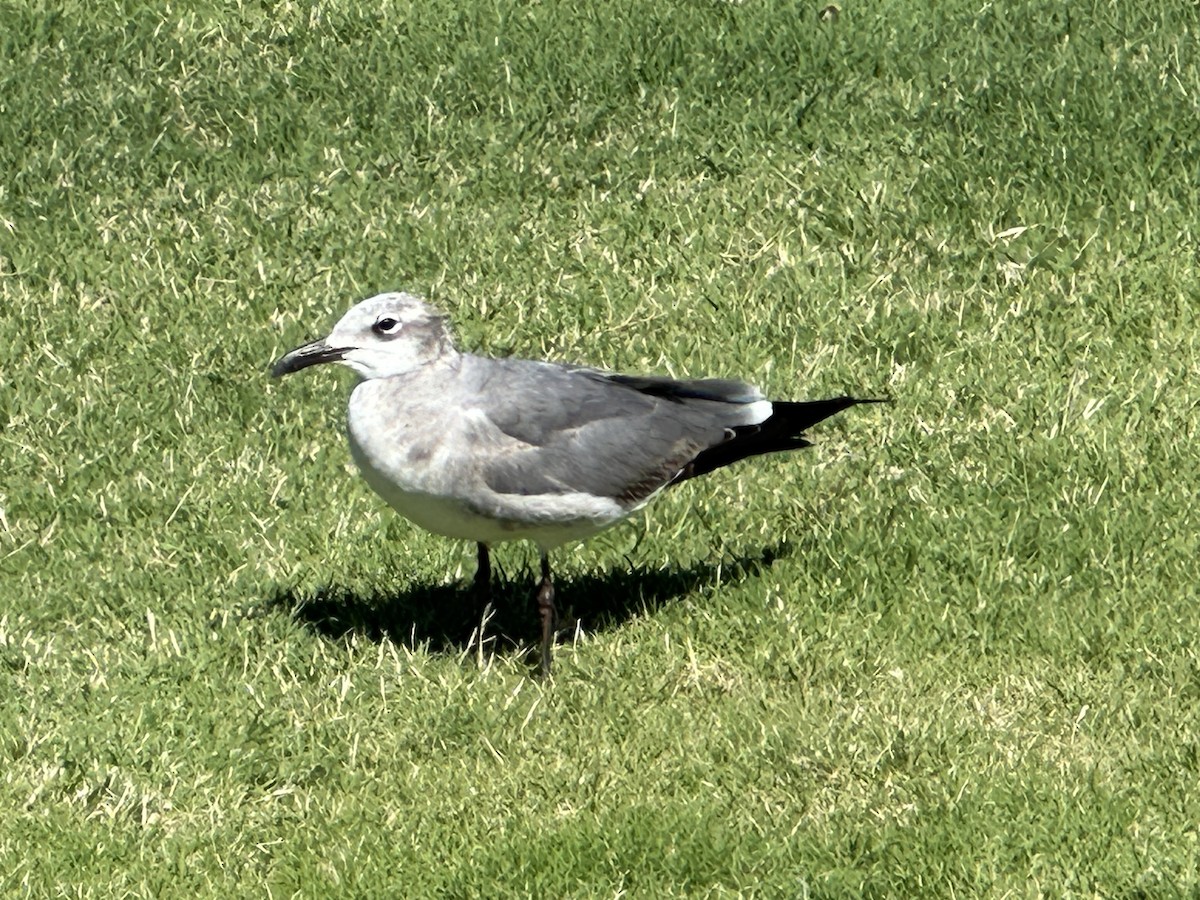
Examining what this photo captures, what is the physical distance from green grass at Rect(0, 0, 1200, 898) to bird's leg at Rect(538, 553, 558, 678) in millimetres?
80

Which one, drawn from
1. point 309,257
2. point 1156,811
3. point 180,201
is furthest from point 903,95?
point 1156,811

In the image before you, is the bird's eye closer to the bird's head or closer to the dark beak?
the bird's head

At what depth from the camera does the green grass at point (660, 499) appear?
508 cm

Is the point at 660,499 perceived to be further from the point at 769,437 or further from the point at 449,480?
the point at 449,480

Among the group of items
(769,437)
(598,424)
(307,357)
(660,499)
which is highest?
(307,357)

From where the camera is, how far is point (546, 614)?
19.2ft

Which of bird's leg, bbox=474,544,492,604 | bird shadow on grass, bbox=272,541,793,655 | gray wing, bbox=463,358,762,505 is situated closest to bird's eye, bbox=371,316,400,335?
gray wing, bbox=463,358,762,505

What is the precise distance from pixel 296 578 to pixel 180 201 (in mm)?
3085

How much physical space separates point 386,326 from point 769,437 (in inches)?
52.1

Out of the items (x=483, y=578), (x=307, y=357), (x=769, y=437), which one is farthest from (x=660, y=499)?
(x=307, y=357)

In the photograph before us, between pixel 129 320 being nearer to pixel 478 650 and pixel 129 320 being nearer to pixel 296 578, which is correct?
pixel 296 578

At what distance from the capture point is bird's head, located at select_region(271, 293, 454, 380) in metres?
5.89

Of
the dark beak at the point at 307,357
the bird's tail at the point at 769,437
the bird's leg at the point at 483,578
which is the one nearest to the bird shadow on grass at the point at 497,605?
the bird's leg at the point at 483,578

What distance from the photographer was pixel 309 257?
8438mm
